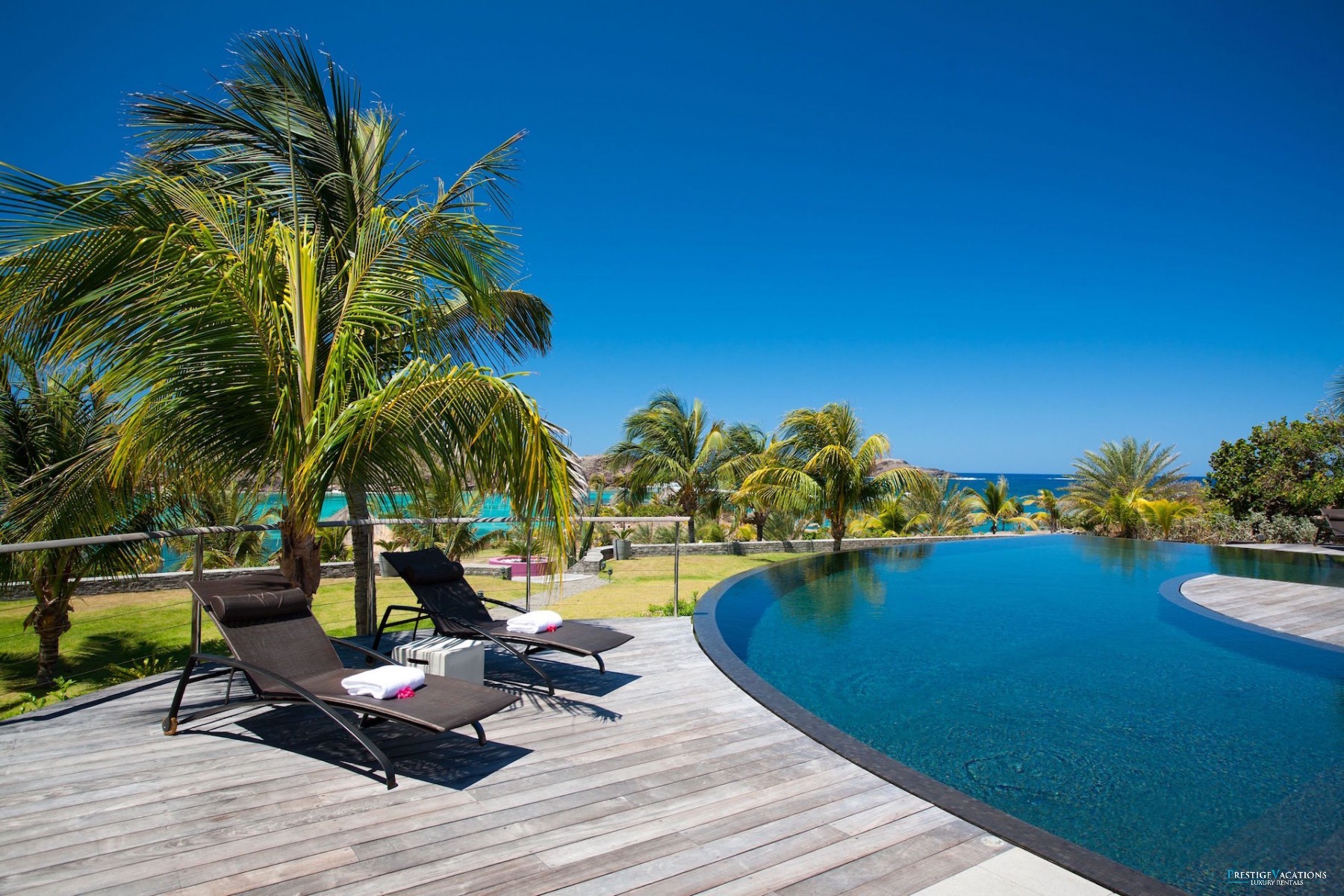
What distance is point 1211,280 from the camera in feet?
107

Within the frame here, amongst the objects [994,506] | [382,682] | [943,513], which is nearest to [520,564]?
[382,682]

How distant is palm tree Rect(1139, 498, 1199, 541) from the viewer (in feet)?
64.1

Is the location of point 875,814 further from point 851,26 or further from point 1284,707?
point 851,26

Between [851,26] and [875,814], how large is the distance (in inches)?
770

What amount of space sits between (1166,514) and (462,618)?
21.7 meters

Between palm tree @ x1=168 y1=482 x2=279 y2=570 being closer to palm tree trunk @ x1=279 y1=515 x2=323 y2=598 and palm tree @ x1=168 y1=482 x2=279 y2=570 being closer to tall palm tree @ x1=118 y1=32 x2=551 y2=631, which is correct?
palm tree trunk @ x1=279 y1=515 x2=323 y2=598

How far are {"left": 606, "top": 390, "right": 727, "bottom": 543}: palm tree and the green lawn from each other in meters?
6.76

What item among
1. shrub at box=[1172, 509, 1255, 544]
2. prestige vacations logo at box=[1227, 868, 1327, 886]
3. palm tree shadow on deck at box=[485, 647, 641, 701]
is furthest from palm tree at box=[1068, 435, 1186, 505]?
palm tree shadow on deck at box=[485, 647, 641, 701]

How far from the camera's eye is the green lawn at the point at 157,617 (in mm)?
7012

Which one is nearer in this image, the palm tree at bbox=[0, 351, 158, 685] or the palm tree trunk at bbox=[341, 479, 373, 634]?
the palm tree at bbox=[0, 351, 158, 685]

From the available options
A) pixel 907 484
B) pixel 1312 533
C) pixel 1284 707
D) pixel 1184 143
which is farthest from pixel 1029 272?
pixel 1284 707

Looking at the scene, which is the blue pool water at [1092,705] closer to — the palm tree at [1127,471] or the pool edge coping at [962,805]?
the pool edge coping at [962,805]

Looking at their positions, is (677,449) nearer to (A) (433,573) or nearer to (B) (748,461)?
(B) (748,461)

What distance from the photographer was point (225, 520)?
8.64 meters
